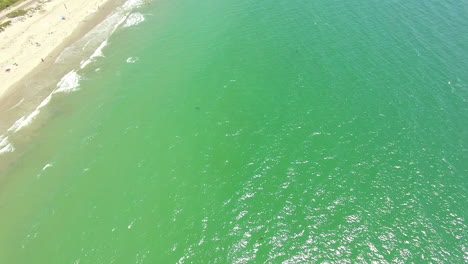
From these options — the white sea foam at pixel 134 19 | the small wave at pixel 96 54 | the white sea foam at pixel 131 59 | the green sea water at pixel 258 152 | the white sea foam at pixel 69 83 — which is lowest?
the green sea water at pixel 258 152

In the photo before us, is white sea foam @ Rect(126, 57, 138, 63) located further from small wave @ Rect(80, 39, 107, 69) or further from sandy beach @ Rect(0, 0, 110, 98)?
sandy beach @ Rect(0, 0, 110, 98)

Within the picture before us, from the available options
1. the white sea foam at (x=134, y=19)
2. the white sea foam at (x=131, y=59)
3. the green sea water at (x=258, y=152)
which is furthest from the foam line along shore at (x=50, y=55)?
the white sea foam at (x=131, y=59)

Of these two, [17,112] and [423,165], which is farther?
[17,112]

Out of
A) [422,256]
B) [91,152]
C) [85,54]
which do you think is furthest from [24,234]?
[422,256]

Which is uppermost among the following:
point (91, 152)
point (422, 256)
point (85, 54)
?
point (85, 54)

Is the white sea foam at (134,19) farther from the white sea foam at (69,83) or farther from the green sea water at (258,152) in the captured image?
the white sea foam at (69,83)

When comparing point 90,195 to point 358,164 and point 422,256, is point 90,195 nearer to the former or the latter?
point 358,164

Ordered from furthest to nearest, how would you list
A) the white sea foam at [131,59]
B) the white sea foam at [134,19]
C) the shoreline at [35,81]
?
the white sea foam at [134,19]
the white sea foam at [131,59]
the shoreline at [35,81]

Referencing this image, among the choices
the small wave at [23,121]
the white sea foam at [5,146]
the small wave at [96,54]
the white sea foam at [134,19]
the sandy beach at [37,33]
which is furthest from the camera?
the white sea foam at [134,19]
